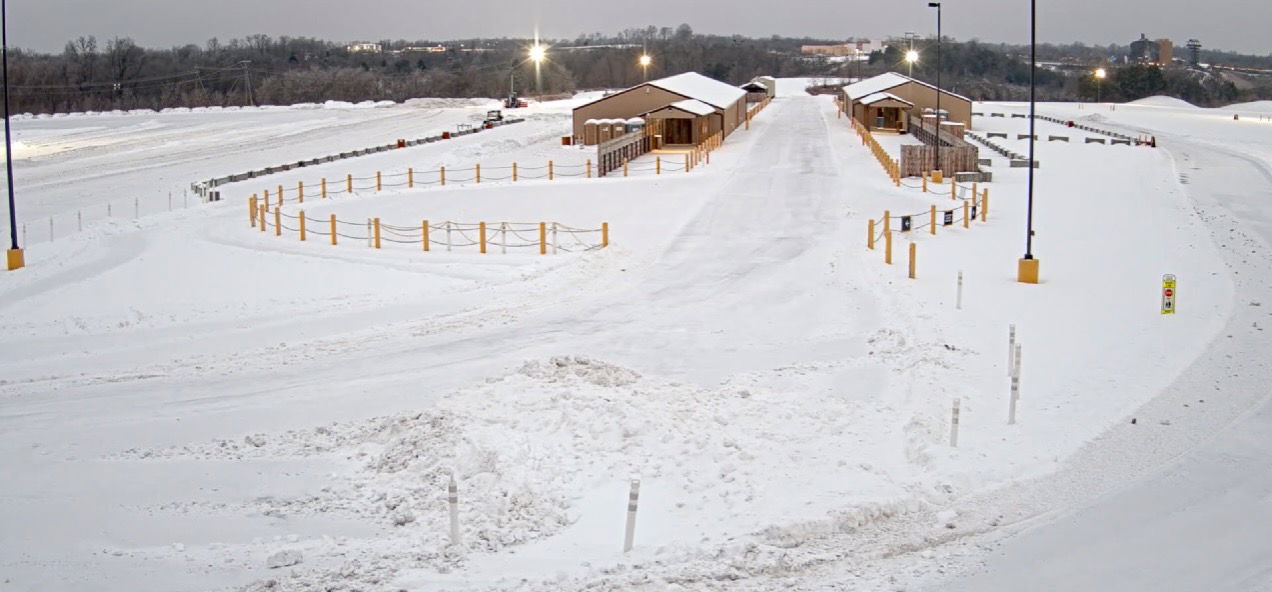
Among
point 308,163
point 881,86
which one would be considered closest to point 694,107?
point 308,163

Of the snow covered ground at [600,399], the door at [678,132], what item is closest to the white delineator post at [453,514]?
the snow covered ground at [600,399]

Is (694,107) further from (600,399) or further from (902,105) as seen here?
(600,399)

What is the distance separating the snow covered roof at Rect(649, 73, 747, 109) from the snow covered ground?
32401mm

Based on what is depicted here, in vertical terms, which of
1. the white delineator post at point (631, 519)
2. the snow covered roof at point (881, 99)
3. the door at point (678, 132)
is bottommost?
the white delineator post at point (631, 519)

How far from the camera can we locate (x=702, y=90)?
72500mm

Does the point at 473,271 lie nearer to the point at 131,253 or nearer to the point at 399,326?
the point at 399,326

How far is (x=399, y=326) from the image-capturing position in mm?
21641

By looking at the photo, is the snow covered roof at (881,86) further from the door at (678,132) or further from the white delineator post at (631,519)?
the white delineator post at (631,519)

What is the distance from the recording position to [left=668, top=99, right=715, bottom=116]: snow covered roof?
6116cm

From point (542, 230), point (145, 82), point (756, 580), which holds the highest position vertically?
point (145, 82)

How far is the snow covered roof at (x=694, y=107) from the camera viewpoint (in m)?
61.2

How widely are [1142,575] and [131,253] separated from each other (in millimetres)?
26319

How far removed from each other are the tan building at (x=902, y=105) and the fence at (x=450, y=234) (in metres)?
45.4

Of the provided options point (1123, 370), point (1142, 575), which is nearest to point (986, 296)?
point (1123, 370)
